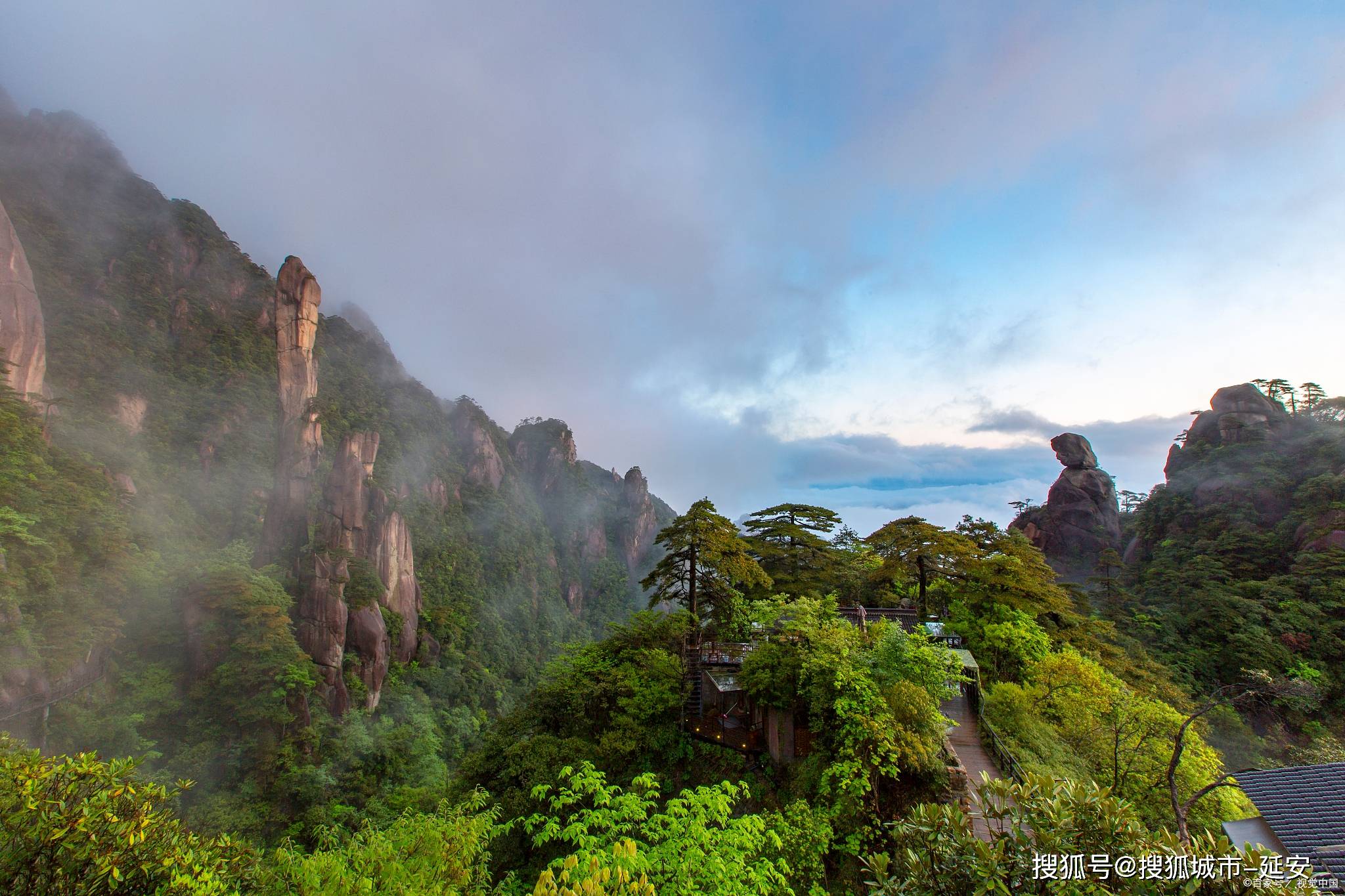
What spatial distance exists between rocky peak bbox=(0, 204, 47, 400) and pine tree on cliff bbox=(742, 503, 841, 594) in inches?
1495

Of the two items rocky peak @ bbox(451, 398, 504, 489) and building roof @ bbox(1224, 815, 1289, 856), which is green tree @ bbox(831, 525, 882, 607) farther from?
rocky peak @ bbox(451, 398, 504, 489)

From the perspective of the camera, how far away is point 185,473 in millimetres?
41594

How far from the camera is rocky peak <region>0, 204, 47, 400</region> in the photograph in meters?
24.0

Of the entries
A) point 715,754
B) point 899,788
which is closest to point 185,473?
point 715,754

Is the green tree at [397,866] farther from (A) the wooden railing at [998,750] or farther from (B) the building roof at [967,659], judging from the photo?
(B) the building roof at [967,659]

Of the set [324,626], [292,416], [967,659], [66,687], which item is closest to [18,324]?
[292,416]

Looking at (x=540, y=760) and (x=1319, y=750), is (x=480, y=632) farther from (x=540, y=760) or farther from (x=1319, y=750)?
(x=1319, y=750)

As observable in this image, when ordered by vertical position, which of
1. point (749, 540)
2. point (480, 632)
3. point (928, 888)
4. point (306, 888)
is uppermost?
point (749, 540)

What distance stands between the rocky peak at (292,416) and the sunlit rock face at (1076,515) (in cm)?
6794

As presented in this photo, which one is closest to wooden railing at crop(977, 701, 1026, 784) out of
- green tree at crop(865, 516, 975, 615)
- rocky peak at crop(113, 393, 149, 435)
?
green tree at crop(865, 516, 975, 615)

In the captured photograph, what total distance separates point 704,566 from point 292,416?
30498 mm

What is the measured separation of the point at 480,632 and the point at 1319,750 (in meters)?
70.7

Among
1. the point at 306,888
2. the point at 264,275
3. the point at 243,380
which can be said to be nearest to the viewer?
the point at 306,888

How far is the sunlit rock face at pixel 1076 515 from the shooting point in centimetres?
5141
